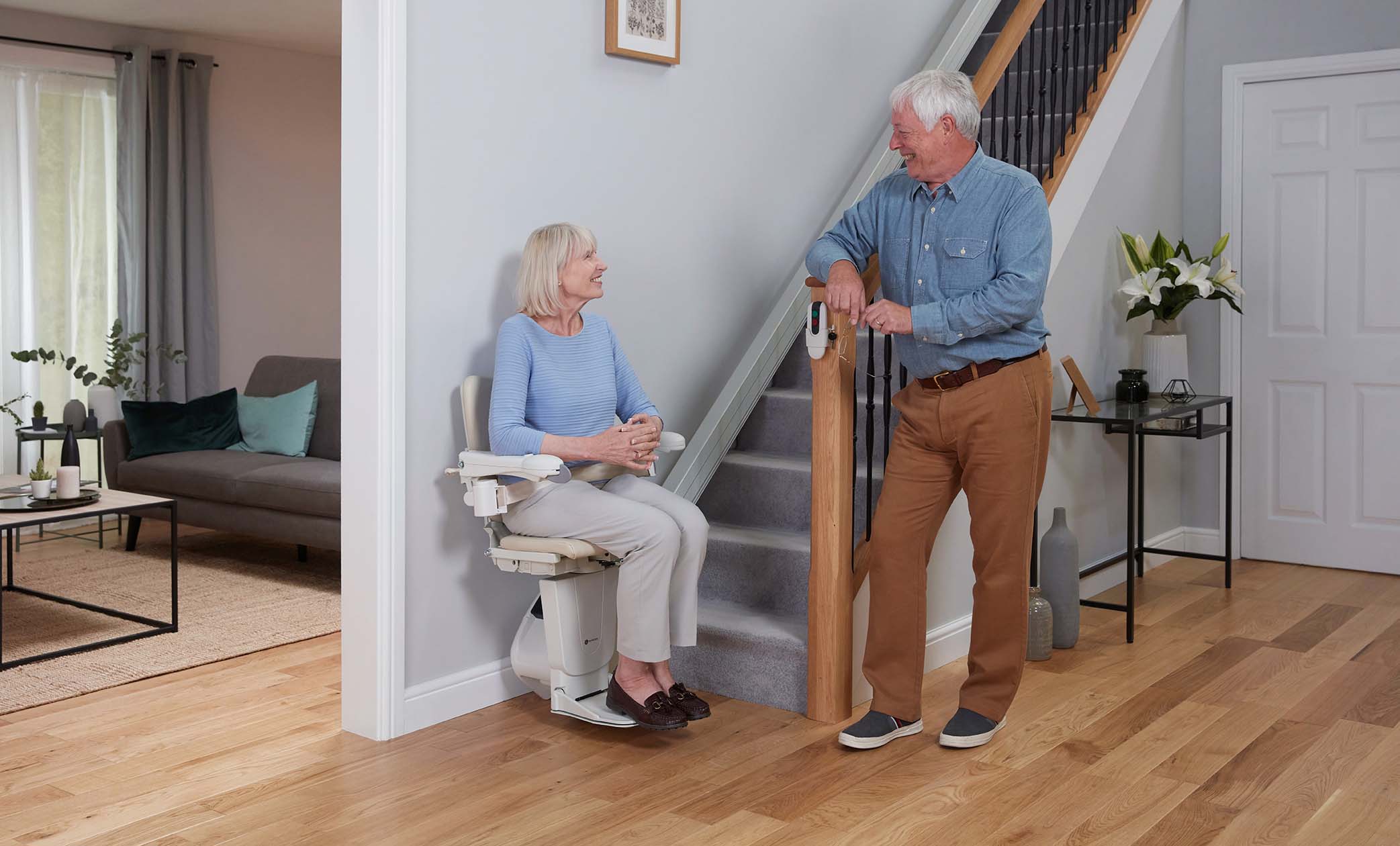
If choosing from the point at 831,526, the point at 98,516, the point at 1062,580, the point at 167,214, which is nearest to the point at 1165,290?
the point at 1062,580

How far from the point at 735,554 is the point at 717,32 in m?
1.64

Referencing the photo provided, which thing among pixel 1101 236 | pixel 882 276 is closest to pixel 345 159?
pixel 882 276

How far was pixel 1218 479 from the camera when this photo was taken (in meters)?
5.19

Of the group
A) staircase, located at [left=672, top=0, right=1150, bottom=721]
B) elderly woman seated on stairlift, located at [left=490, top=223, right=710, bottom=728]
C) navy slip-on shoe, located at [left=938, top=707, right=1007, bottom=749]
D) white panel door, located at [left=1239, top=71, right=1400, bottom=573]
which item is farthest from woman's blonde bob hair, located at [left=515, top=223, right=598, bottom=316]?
white panel door, located at [left=1239, top=71, right=1400, bottom=573]

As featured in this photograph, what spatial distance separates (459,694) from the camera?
3.16m

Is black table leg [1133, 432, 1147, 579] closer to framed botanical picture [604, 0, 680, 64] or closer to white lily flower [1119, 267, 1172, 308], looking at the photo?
white lily flower [1119, 267, 1172, 308]

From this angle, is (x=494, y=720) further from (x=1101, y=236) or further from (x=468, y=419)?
(x=1101, y=236)

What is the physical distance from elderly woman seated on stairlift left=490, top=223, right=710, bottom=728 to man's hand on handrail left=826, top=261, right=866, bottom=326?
0.54 meters

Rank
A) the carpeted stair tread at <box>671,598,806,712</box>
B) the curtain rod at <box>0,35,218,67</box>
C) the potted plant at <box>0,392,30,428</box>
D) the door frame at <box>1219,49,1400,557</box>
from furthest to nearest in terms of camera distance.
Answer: the curtain rod at <box>0,35,218,67</box> → the potted plant at <box>0,392,30,428</box> → the door frame at <box>1219,49,1400,557</box> → the carpeted stair tread at <box>671,598,806,712</box>

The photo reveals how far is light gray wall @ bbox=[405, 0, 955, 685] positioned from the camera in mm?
3021

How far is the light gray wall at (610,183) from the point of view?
3.02 meters

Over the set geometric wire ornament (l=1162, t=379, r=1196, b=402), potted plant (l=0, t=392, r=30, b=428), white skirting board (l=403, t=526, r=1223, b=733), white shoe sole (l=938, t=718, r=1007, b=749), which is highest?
geometric wire ornament (l=1162, t=379, r=1196, b=402)

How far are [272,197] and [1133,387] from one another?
5.30m

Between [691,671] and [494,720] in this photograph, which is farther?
[691,671]
